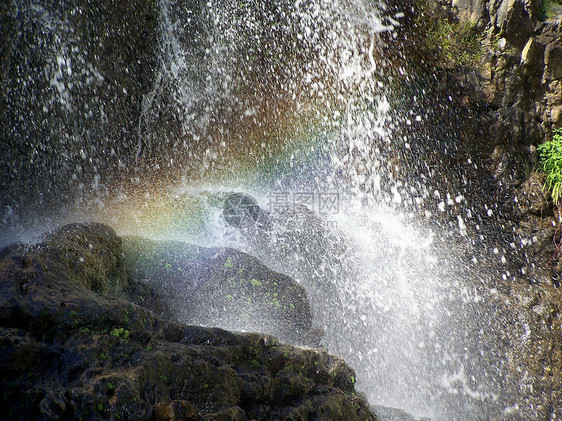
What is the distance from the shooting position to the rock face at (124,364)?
1996mm

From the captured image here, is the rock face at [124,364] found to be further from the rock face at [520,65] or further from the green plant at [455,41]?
the green plant at [455,41]

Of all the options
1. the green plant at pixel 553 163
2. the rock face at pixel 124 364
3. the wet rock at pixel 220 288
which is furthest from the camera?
the green plant at pixel 553 163

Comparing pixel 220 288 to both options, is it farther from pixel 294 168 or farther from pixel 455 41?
pixel 455 41

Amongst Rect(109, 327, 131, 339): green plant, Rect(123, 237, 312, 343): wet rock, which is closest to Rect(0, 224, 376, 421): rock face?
Rect(109, 327, 131, 339): green plant

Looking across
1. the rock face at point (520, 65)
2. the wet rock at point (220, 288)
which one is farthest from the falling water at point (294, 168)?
the wet rock at point (220, 288)

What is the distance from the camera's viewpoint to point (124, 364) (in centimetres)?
226

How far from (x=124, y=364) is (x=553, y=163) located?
6973 mm

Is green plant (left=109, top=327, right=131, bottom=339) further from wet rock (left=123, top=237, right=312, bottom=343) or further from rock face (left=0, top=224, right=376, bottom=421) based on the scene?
wet rock (left=123, top=237, right=312, bottom=343)

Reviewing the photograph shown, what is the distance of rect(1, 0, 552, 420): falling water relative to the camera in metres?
6.09

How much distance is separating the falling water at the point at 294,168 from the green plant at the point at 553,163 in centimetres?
95

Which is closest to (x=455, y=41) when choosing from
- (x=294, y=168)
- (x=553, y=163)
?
(x=553, y=163)

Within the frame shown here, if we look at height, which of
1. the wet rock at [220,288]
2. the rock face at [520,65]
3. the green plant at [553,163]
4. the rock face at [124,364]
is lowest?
the rock face at [124,364]

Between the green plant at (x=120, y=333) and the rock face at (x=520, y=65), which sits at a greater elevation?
the rock face at (x=520, y=65)

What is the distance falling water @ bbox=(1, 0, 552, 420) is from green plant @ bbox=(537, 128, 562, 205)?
946 millimetres
